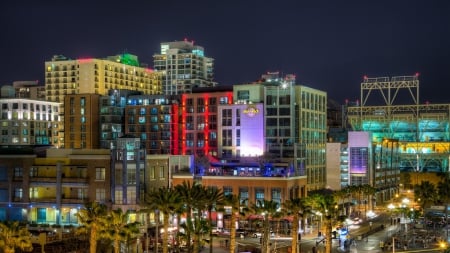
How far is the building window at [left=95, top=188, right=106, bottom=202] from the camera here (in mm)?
120000

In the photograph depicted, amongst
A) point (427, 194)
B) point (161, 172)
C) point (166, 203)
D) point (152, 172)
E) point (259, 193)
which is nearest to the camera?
point (166, 203)

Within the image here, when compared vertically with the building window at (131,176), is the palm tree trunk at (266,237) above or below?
below

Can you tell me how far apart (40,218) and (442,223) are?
82.8 m

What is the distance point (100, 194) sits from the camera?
120312mm

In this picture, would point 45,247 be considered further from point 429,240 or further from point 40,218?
point 429,240

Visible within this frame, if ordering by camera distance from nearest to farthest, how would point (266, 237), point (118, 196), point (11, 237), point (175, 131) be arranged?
point (11, 237)
point (266, 237)
point (118, 196)
point (175, 131)

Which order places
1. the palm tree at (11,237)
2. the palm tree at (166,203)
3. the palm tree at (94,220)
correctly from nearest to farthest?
the palm tree at (11,237) → the palm tree at (94,220) → the palm tree at (166,203)

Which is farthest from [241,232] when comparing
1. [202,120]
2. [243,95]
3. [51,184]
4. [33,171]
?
[202,120]

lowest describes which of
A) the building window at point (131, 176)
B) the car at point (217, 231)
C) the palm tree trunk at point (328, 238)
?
the car at point (217, 231)

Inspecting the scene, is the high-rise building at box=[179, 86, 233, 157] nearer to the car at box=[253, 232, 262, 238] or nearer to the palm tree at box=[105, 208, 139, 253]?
the car at box=[253, 232, 262, 238]

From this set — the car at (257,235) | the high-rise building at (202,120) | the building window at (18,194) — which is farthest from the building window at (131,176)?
the high-rise building at (202,120)

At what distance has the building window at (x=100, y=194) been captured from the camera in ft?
394

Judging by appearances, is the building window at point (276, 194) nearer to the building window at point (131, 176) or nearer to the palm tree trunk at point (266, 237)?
Answer: the building window at point (131, 176)

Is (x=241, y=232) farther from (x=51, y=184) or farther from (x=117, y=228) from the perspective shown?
(x=117, y=228)
